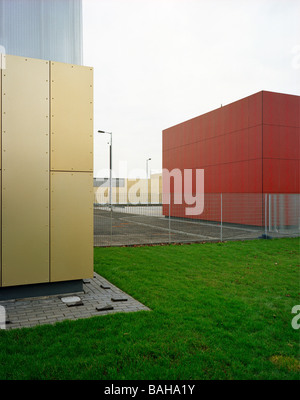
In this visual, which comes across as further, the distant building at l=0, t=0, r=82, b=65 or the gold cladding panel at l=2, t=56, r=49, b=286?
the distant building at l=0, t=0, r=82, b=65

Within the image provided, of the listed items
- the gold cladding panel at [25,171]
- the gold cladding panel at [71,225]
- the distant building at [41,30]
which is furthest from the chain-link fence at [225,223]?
the distant building at [41,30]

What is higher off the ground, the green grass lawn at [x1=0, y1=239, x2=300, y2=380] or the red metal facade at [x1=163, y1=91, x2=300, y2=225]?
the red metal facade at [x1=163, y1=91, x2=300, y2=225]

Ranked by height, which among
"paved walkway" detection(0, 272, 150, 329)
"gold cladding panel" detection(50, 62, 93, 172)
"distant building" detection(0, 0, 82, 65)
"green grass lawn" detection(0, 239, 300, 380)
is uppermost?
"distant building" detection(0, 0, 82, 65)

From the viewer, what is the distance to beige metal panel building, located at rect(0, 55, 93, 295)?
526 cm

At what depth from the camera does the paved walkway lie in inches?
176

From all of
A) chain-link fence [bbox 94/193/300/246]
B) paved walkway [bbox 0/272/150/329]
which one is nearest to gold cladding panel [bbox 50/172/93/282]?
paved walkway [bbox 0/272/150/329]

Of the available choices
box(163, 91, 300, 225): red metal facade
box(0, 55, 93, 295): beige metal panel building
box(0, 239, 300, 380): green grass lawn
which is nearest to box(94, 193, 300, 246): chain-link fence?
box(163, 91, 300, 225): red metal facade

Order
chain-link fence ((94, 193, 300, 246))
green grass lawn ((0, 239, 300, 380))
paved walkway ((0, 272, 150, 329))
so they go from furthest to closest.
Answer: chain-link fence ((94, 193, 300, 246)), paved walkway ((0, 272, 150, 329)), green grass lawn ((0, 239, 300, 380))

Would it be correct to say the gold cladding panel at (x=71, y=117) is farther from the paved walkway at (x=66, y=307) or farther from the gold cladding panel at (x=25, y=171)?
the paved walkway at (x=66, y=307)

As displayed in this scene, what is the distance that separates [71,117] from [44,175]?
1137 mm

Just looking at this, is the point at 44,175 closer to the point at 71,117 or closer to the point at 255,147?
the point at 71,117

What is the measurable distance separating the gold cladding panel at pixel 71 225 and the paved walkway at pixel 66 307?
40 centimetres

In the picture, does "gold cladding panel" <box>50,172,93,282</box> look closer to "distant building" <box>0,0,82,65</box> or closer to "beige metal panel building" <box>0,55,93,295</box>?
"beige metal panel building" <box>0,55,93,295</box>

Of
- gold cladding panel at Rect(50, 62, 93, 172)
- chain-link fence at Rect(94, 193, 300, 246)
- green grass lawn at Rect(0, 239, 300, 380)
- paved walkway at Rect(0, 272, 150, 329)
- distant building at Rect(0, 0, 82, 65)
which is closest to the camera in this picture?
green grass lawn at Rect(0, 239, 300, 380)
